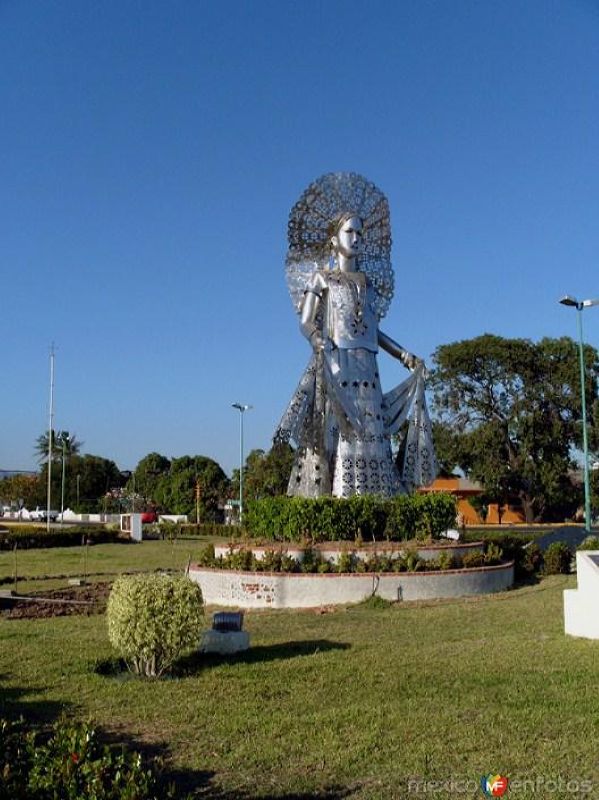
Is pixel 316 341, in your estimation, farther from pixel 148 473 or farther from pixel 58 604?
pixel 148 473

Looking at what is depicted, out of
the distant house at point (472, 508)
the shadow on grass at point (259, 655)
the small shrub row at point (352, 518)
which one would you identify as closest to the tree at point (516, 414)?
the distant house at point (472, 508)

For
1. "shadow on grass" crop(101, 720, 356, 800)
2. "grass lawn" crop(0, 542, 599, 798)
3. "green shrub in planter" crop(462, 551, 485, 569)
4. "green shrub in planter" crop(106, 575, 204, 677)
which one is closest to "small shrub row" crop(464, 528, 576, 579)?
"green shrub in planter" crop(462, 551, 485, 569)

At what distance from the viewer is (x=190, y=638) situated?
29.7 ft

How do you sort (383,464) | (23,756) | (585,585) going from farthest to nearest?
(383,464) → (585,585) → (23,756)

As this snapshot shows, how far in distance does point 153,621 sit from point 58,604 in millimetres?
7545

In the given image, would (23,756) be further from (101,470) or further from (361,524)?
(101,470)

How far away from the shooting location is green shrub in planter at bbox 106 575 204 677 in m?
8.90

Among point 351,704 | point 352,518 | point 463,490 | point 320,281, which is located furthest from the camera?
point 463,490

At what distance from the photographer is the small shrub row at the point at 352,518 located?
17.3 meters

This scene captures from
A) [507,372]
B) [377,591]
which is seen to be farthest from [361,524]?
[507,372]

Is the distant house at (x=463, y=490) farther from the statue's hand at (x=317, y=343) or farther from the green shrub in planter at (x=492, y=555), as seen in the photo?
the green shrub in planter at (x=492, y=555)

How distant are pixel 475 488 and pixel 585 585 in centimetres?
5366

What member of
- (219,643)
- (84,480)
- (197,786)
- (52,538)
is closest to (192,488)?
(84,480)

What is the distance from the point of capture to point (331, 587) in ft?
49.9
